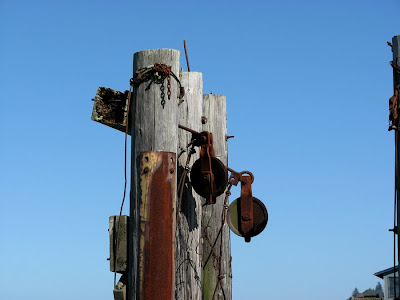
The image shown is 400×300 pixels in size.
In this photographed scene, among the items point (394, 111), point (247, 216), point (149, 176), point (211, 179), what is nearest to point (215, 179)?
point (211, 179)

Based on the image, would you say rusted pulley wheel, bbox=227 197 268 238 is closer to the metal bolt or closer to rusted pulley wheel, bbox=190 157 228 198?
the metal bolt

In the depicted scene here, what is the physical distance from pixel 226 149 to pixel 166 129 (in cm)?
224

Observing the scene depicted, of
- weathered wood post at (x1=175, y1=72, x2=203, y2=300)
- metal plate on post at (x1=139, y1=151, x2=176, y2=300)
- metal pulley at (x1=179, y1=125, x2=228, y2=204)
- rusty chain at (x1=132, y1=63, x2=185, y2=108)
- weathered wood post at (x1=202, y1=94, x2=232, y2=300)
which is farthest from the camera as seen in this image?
weathered wood post at (x1=202, y1=94, x2=232, y2=300)

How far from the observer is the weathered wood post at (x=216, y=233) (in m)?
7.16

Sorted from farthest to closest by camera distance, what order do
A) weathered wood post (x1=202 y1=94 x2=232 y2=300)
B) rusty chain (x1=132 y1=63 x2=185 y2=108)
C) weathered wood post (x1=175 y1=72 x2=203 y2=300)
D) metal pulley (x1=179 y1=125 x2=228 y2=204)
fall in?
weathered wood post (x1=202 y1=94 x2=232 y2=300) < weathered wood post (x1=175 y1=72 x2=203 y2=300) < metal pulley (x1=179 y1=125 x2=228 y2=204) < rusty chain (x1=132 y1=63 x2=185 y2=108)

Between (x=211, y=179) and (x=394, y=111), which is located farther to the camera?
(x=211, y=179)

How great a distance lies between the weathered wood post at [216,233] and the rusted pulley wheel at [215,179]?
0.72 metres

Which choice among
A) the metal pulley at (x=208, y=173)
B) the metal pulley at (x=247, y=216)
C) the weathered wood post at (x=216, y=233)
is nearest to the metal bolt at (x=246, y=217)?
the metal pulley at (x=247, y=216)

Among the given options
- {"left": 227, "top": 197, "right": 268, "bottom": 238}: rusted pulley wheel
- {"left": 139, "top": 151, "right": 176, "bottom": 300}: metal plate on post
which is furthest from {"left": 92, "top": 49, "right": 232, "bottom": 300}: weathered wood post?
{"left": 227, "top": 197, "right": 268, "bottom": 238}: rusted pulley wheel

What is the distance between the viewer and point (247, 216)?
21.2 ft

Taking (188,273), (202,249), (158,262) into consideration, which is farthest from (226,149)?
(158,262)

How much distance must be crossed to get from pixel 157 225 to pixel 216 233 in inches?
82.0

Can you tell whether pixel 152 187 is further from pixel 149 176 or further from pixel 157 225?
pixel 157 225

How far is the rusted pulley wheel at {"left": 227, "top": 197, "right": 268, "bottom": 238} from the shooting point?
21.2ft
